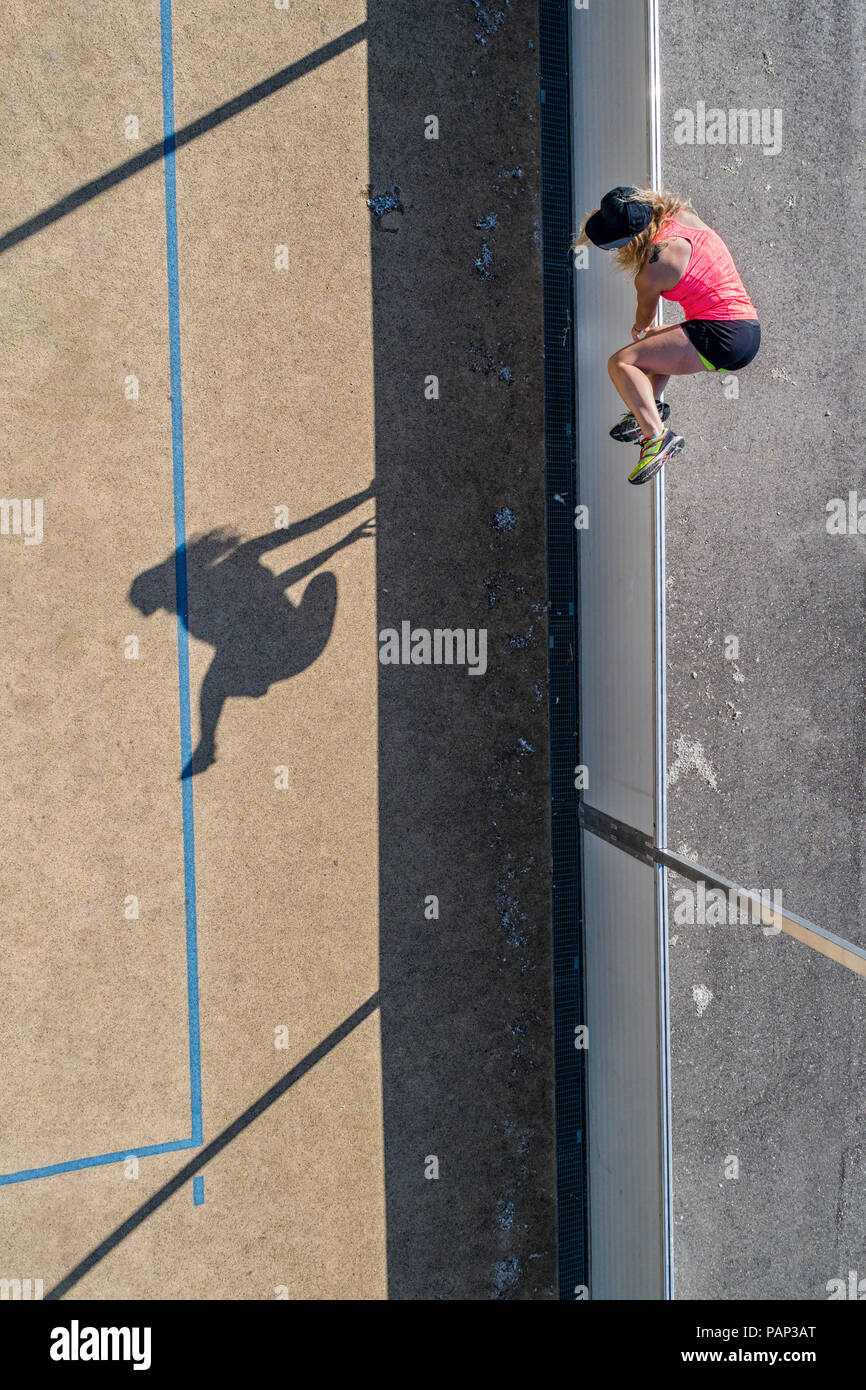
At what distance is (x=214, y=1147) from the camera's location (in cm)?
671

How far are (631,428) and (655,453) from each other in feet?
1.85

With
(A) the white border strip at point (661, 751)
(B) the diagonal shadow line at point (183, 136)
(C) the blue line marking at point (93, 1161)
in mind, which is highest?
(B) the diagonal shadow line at point (183, 136)

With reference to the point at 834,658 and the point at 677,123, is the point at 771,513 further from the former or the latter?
the point at 677,123

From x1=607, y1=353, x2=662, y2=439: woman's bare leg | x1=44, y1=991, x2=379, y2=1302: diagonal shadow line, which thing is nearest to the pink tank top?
x1=607, y1=353, x2=662, y2=439: woman's bare leg

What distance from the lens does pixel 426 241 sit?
693 centimetres

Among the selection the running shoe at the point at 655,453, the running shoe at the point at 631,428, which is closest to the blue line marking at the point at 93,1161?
the running shoe at the point at 655,453

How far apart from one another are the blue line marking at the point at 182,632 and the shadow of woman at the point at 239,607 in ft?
0.20

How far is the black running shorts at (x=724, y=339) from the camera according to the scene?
5.18m

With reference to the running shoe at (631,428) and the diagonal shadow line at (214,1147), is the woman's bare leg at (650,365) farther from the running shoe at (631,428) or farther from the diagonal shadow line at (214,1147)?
the diagonal shadow line at (214,1147)

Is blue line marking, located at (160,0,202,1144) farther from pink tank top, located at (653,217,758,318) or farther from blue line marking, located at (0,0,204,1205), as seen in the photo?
pink tank top, located at (653,217,758,318)

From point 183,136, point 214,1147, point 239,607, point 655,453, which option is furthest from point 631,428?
point 214,1147

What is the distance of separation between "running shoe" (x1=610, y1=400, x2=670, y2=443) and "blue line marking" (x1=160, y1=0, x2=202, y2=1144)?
3.25m

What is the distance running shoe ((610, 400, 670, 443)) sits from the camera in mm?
5684
